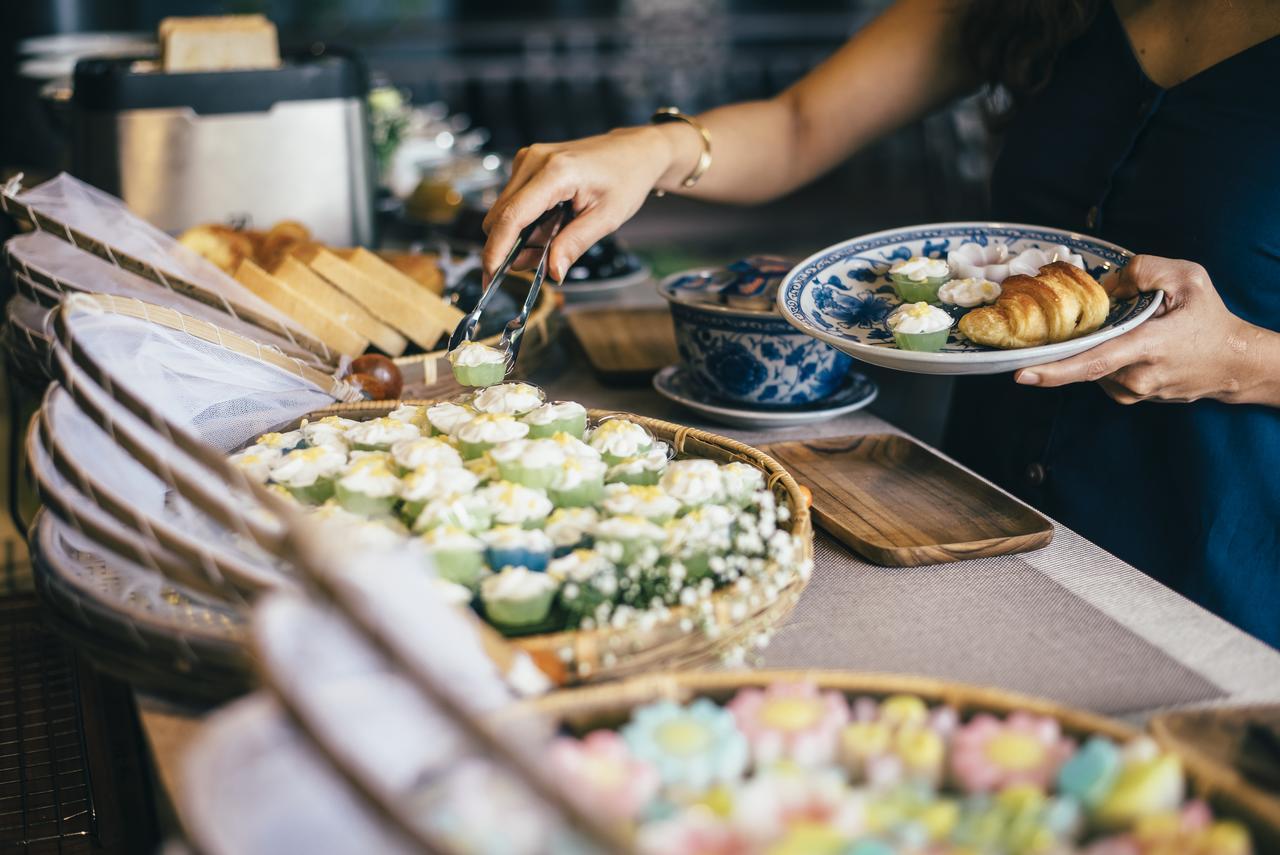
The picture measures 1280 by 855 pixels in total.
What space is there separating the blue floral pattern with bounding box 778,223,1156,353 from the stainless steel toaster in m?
1.05

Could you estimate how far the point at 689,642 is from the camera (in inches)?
35.6

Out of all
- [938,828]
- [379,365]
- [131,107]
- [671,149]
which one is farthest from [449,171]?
[938,828]

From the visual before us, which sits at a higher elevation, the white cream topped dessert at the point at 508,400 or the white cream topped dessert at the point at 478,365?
the white cream topped dessert at the point at 508,400

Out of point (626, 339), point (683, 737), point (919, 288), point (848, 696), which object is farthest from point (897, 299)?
point (683, 737)

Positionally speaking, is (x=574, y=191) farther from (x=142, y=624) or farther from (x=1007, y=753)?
(x=1007, y=753)

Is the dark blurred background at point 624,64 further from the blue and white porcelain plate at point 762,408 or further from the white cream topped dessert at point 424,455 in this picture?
the white cream topped dessert at point 424,455

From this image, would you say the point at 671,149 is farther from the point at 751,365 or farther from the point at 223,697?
the point at 223,697

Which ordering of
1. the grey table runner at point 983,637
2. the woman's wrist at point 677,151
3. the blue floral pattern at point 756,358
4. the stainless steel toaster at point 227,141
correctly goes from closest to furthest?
1. the grey table runner at point 983,637
2. the blue floral pattern at point 756,358
3. the woman's wrist at point 677,151
4. the stainless steel toaster at point 227,141

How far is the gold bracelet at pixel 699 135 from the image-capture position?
1763 millimetres

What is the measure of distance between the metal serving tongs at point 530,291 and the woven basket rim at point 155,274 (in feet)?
0.58

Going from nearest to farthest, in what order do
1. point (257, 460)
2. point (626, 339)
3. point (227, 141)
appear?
point (257, 460) < point (626, 339) < point (227, 141)

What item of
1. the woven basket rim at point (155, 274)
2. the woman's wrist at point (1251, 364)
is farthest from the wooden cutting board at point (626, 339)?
the woman's wrist at point (1251, 364)

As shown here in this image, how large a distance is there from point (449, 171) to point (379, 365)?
4.97 feet

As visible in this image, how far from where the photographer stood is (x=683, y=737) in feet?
2.42
